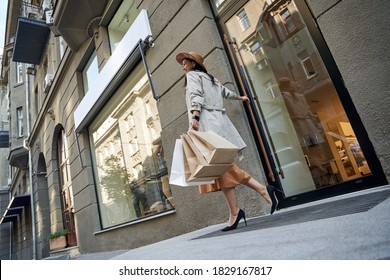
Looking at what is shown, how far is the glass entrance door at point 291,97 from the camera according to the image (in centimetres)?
320

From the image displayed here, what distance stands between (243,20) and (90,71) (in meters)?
5.44

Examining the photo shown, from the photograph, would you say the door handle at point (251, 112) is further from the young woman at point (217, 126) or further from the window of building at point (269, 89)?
the young woman at point (217, 126)

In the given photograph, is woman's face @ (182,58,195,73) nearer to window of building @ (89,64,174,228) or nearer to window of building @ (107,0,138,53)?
window of building @ (89,64,174,228)

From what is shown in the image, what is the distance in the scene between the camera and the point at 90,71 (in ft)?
26.2

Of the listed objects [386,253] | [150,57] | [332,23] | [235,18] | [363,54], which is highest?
[150,57]

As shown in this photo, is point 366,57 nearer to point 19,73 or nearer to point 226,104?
point 226,104

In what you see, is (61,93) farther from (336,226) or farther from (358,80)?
(336,226)

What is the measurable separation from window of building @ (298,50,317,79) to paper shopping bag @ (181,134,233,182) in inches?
66.8

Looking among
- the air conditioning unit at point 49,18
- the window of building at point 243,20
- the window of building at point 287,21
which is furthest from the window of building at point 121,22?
the window of building at point 287,21

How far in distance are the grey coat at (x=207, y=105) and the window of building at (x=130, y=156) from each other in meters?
2.37

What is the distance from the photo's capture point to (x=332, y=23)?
9.16 ft

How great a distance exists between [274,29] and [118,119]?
4.11 meters

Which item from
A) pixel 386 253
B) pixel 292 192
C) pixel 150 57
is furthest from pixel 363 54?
pixel 150 57

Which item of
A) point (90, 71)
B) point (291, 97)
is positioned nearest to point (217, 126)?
point (291, 97)
